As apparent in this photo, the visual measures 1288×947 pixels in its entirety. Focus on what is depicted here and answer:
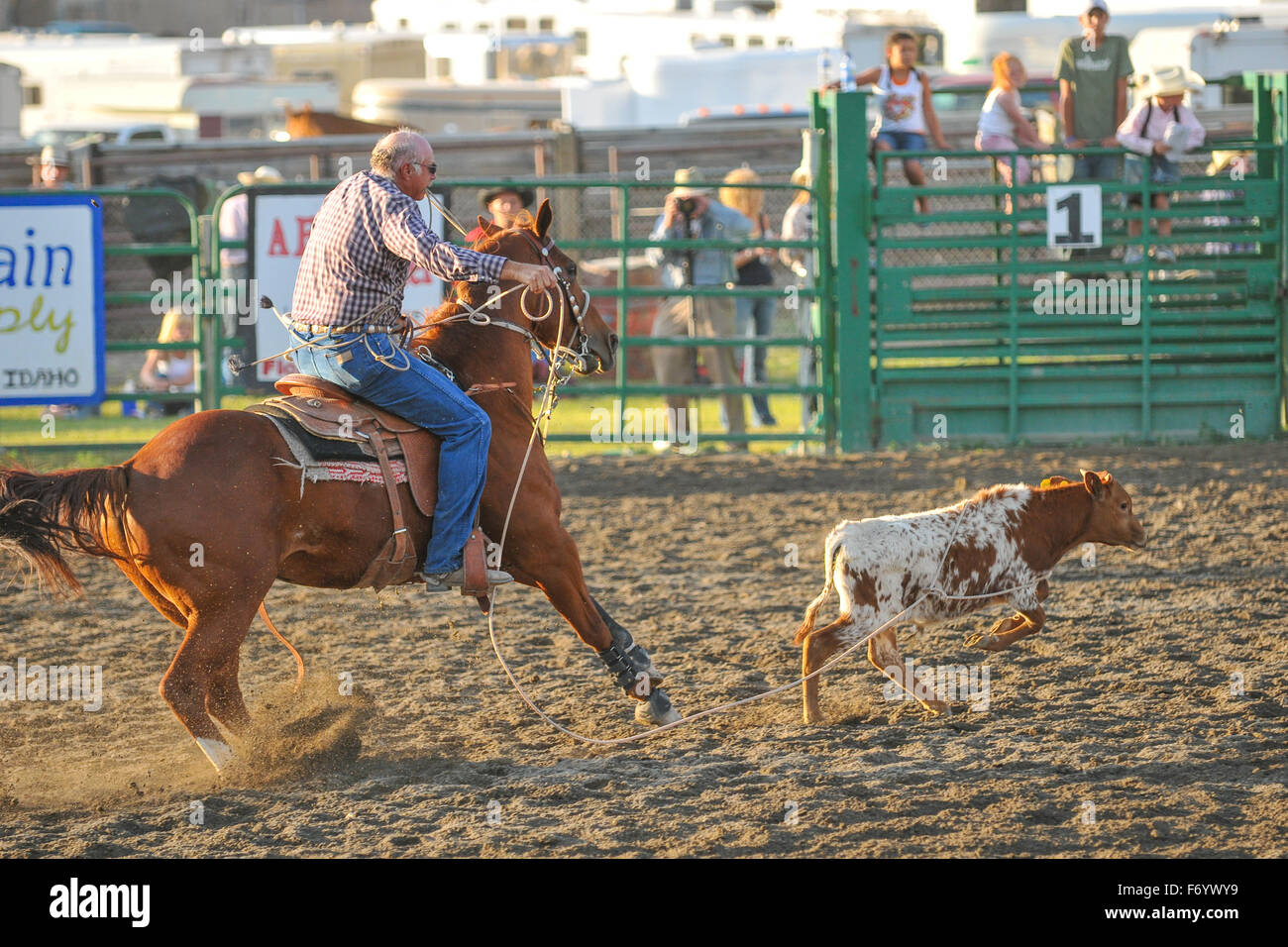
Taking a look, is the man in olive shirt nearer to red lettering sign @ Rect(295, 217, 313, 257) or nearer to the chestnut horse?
red lettering sign @ Rect(295, 217, 313, 257)

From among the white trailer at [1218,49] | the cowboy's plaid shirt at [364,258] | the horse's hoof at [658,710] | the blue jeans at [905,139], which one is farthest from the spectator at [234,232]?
the white trailer at [1218,49]

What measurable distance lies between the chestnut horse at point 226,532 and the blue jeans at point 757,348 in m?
6.65

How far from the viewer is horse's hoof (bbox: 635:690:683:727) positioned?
5.81 metres

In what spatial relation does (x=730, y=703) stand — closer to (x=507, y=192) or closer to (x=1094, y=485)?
(x=1094, y=485)

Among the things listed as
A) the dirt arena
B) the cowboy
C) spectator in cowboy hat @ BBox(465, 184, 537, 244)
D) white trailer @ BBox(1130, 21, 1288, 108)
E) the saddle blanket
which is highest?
white trailer @ BBox(1130, 21, 1288, 108)

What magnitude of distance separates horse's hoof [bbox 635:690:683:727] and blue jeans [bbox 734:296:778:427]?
660 cm

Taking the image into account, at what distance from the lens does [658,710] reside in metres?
5.81

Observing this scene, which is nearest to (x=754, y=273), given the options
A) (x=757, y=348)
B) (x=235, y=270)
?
(x=757, y=348)

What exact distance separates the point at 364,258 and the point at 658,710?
1.97 meters

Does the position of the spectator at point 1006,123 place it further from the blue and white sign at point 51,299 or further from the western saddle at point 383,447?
the western saddle at point 383,447

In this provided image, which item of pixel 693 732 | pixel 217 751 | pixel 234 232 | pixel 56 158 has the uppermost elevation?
pixel 56 158

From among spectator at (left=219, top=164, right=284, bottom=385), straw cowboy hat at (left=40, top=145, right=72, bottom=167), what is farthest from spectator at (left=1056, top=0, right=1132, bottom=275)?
straw cowboy hat at (left=40, top=145, right=72, bottom=167)

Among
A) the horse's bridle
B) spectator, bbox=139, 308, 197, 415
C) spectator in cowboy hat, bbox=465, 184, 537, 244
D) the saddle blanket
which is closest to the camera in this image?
the saddle blanket

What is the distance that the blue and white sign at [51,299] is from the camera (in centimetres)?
1069
